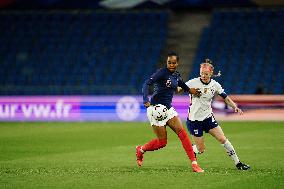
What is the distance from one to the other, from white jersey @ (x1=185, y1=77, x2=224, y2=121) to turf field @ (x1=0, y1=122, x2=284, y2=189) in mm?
994

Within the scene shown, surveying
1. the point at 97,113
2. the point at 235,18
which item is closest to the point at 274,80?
the point at 235,18

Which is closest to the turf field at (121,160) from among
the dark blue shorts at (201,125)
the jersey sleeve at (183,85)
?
the dark blue shorts at (201,125)

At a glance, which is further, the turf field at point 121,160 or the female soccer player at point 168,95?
the female soccer player at point 168,95

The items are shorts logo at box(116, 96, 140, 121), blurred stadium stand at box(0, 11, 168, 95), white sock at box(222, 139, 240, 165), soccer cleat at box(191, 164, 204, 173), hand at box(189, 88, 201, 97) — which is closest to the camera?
soccer cleat at box(191, 164, 204, 173)

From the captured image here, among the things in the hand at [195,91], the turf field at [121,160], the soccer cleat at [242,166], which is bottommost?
the turf field at [121,160]

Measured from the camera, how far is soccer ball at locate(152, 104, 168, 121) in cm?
1408

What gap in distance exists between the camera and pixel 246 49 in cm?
3791

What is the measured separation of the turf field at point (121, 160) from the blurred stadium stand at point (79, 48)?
11396 millimetres

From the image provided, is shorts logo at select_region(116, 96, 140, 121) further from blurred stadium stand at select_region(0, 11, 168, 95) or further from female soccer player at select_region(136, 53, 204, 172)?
female soccer player at select_region(136, 53, 204, 172)

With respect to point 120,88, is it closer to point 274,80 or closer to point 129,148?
point 274,80

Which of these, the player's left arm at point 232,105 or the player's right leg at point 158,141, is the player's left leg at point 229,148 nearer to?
the player's left arm at point 232,105

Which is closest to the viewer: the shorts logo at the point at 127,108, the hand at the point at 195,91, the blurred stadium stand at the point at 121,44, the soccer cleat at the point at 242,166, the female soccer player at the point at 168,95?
the female soccer player at the point at 168,95

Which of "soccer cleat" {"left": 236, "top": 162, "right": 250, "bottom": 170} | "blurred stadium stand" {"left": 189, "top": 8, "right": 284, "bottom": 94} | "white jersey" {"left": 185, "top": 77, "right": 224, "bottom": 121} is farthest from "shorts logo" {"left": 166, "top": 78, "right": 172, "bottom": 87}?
"blurred stadium stand" {"left": 189, "top": 8, "right": 284, "bottom": 94}

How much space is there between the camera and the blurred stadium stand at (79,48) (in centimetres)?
3844
